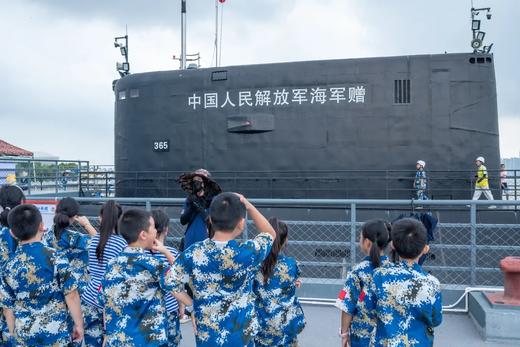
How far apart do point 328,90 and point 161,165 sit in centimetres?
393

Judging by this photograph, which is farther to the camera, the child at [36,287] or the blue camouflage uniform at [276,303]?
the blue camouflage uniform at [276,303]

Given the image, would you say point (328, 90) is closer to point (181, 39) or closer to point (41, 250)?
point (181, 39)

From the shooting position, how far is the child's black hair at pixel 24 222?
136 inches

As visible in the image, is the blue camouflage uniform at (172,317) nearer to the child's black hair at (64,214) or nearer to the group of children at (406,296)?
the child's black hair at (64,214)

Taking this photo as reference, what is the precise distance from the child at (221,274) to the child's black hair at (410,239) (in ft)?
2.68

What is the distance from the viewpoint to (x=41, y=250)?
3.49 metres

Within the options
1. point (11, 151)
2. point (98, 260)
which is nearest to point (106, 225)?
point (98, 260)

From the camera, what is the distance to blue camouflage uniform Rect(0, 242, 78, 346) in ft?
11.2

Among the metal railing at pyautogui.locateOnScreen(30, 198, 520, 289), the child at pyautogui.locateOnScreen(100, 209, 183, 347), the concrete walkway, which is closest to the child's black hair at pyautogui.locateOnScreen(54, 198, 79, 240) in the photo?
the child at pyautogui.locateOnScreen(100, 209, 183, 347)

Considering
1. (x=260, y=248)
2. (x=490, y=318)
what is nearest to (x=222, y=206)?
(x=260, y=248)

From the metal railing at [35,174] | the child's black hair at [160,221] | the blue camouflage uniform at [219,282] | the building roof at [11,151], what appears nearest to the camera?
the blue camouflage uniform at [219,282]

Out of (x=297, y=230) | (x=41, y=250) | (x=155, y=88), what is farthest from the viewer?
(x=155, y=88)

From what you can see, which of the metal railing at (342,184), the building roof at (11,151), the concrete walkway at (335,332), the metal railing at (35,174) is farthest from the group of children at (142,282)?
the building roof at (11,151)

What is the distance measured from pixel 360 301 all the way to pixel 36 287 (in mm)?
2184
